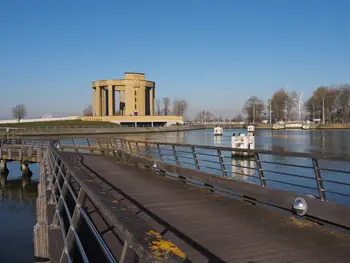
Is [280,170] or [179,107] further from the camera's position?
[179,107]

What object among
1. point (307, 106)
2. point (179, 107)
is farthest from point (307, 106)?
point (179, 107)

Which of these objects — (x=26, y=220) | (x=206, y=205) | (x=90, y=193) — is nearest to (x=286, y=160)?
(x=26, y=220)

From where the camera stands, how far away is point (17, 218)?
15555 millimetres

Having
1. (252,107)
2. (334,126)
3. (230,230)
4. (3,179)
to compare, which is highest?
(252,107)

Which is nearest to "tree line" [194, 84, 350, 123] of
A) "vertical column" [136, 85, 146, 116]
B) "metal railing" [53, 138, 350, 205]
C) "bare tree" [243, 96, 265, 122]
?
"bare tree" [243, 96, 265, 122]

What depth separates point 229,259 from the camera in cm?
491

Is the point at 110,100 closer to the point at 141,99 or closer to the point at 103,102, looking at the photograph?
the point at 103,102

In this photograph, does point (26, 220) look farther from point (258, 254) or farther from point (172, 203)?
point (258, 254)

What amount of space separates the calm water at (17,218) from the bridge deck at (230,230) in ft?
13.1

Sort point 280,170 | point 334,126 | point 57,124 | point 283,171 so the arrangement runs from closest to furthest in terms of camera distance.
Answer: point 283,171 < point 280,170 < point 57,124 < point 334,126

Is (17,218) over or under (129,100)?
under

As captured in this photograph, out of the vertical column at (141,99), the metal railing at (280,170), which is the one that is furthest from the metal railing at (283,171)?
the vertical column at (141,99)

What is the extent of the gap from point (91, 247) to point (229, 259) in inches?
72.7

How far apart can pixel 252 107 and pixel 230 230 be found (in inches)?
5974
